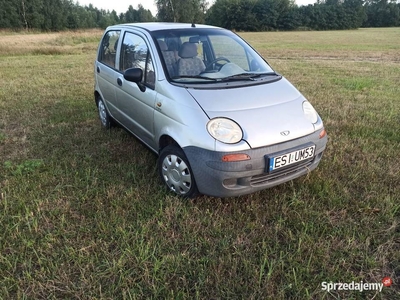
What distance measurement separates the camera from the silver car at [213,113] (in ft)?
8.36

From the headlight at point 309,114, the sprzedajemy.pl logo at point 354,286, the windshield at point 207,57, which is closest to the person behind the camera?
the sprzedajemy.pl logo at point 354,286

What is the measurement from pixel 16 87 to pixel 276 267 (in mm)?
8007

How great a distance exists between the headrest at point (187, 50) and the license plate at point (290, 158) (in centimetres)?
149

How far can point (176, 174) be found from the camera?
2875 mm

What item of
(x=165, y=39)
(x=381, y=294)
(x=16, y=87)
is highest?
(x=165, y=39)

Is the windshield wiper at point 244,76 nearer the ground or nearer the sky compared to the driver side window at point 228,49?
nearer the ground

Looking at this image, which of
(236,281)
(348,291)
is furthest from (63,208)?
(348,291)

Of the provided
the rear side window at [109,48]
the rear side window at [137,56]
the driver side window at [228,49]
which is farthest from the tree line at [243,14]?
the driver side window at [228,49]

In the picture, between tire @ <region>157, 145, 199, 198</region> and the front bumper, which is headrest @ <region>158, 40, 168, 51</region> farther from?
the front bumper

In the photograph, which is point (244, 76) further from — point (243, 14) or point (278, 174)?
point (243, 14)

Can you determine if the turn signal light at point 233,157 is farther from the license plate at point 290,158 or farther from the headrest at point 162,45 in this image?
the headrest at point 162,45

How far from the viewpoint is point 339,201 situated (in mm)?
2863

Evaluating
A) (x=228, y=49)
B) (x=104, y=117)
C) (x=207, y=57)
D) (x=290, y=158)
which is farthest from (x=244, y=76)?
(x=104, y=117)

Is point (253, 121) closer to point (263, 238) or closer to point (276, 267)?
point (263, 238)
